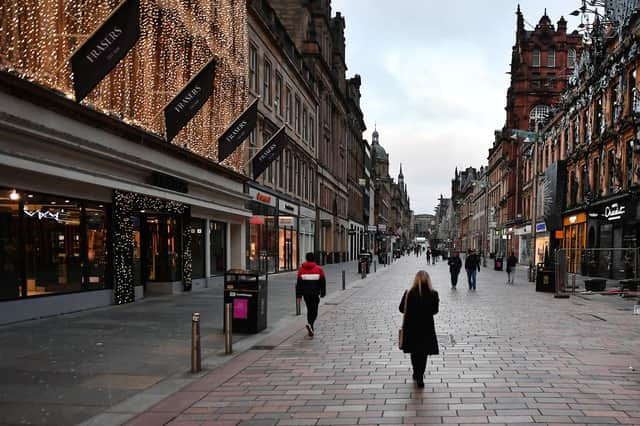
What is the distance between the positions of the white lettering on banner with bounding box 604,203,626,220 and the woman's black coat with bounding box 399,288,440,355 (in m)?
23.6

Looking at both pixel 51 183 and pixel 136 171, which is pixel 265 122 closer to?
pixel 136 171

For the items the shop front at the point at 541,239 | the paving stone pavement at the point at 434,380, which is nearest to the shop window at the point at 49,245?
the paving stone pavement at the point at 434,380

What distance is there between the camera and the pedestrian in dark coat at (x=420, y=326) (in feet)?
24.5

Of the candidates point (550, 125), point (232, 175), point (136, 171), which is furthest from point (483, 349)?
point (550, 125)

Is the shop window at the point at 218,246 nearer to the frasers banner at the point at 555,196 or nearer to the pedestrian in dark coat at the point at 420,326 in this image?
the pedestrian in dark coat at the point at 420,326

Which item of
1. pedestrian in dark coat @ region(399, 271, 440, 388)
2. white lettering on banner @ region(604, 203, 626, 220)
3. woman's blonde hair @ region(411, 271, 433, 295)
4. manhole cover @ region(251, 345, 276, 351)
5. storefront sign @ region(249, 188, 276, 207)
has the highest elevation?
storefront sign @ region(249, 188, 276, 207)

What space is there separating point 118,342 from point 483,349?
6.45 m

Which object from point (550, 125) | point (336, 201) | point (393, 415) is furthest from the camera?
point (336, 201)

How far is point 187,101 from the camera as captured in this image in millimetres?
16484

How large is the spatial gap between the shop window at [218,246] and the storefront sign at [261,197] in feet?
9.34

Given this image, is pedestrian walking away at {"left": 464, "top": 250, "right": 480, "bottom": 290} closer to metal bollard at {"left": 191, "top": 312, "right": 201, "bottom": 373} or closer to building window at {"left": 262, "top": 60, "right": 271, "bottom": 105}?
building window at {"left": 262, "top": 60, "right": 271, "bottom": 105}


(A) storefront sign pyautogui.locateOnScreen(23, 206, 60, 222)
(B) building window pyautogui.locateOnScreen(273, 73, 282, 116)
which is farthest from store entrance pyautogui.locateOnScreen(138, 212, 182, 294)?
(B) building window pyautogui.locateOnScreen(273, 73, 282, 116)

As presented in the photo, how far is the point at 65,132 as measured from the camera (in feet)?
44.0

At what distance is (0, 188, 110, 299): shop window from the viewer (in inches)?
481
